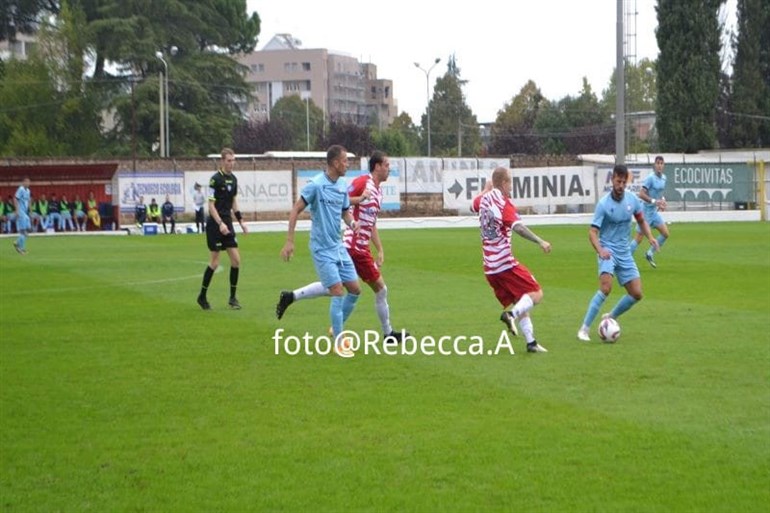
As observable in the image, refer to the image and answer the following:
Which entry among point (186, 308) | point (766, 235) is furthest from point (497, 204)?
point (766, 235)

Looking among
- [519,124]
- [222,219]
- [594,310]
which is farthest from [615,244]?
[519,124]

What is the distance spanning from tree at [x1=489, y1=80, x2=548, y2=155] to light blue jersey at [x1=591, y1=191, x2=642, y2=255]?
308 ft

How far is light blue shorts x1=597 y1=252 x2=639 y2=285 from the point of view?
13.8m

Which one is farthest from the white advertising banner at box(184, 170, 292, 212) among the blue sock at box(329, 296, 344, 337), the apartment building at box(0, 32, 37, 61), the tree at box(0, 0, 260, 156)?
the blue sock at box(329, 296, 344, 337)

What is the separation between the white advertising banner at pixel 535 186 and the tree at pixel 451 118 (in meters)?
66.4

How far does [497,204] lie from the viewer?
1280cm

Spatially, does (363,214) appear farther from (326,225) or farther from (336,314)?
(336,314)

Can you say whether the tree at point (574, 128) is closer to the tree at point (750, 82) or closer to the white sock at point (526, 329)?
the tree at point (750, 82)

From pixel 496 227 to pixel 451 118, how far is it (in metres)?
124

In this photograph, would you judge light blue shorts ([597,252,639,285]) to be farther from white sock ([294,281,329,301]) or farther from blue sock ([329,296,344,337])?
white sock ([294,281,329,301])

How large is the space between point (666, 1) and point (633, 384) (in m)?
70.3

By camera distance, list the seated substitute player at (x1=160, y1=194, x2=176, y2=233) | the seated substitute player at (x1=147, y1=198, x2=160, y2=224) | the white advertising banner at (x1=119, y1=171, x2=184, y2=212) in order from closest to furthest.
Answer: the seated substitute player at (x1=160, y1=194, x2=176, y2=233), the seated substitute player at (x1=147, y1=198, x2=160, y2=224), the white advertising banner at (x1=119, y1=171, x2=184, y2=212)

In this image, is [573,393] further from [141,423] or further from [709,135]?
[709,135]

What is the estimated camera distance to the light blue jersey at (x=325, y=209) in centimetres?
1284
